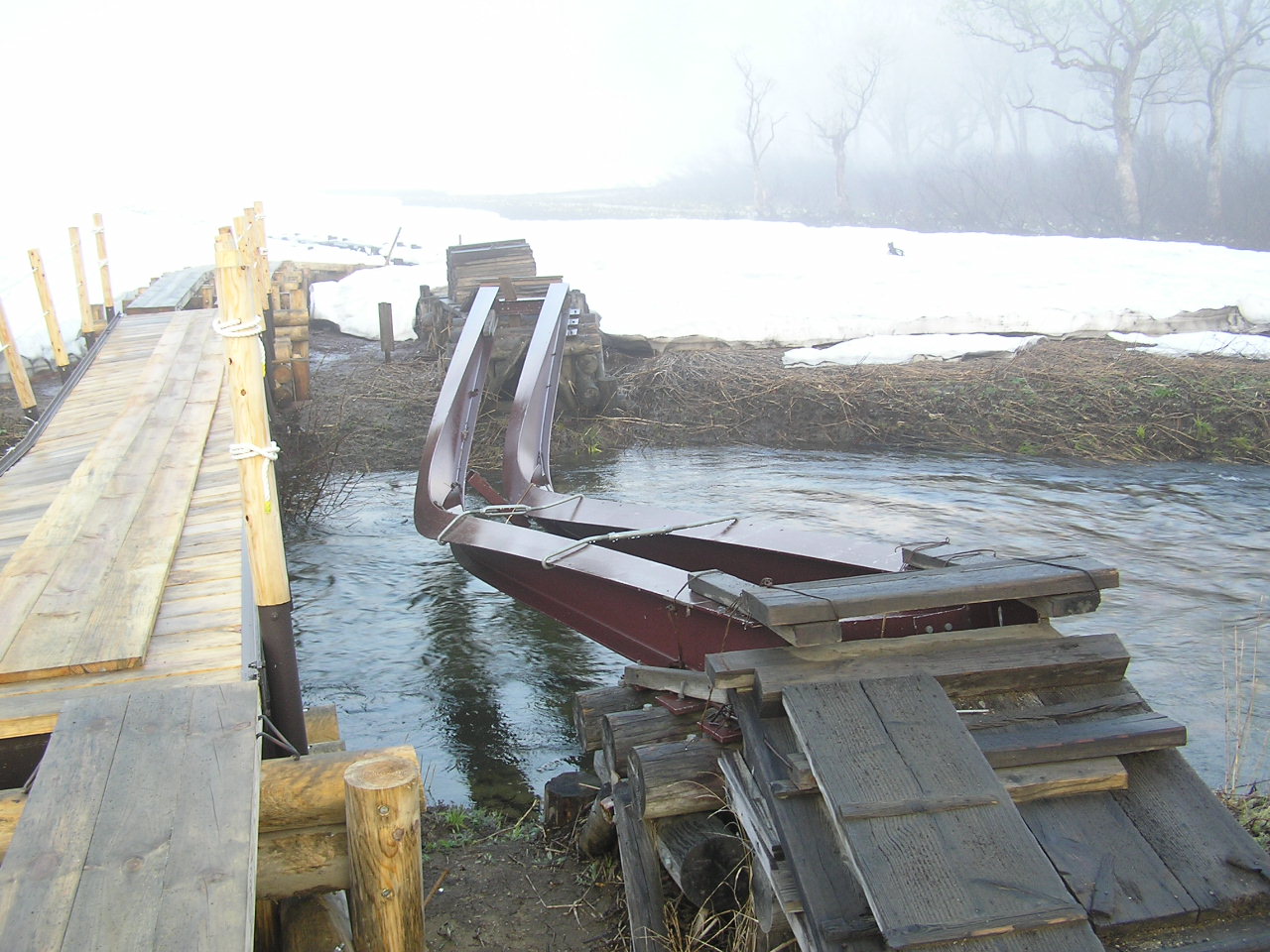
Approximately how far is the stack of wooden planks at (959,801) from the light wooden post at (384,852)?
78 cm

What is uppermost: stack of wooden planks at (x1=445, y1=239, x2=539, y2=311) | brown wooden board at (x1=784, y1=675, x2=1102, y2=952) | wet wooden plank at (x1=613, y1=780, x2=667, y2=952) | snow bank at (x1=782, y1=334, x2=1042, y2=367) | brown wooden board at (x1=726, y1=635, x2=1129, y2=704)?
stack of wooden planks at (x1=445, y1=239, x2=539, y2=311)

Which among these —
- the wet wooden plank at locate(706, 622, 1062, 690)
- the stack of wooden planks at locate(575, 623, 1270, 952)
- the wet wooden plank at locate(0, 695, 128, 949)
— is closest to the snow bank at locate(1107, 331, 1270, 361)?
the wet wooden plank at locate(706, 622, 1062, 690)

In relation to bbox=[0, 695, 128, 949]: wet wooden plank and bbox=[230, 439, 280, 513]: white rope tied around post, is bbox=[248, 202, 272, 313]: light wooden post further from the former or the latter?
bbox=[0, 695, 128, 949]: wet wooden plank

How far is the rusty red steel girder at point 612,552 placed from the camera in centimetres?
349

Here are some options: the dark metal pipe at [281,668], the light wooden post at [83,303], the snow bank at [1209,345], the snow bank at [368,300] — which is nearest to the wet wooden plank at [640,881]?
the dark metal pipe at [281,668]

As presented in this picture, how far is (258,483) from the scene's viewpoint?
2977 millimetres

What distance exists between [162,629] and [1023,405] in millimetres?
8750

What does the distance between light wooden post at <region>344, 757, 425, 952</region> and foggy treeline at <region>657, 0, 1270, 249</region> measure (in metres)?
26.6

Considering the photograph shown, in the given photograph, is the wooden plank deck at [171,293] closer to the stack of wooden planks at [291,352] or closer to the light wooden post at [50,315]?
the light wooden post at [50,315]

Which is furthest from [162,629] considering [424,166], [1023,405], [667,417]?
[424,166]

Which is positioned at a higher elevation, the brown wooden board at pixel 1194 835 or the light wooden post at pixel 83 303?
the light wooden post at pixel 83 303

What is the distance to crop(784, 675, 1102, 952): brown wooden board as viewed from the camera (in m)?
1.99

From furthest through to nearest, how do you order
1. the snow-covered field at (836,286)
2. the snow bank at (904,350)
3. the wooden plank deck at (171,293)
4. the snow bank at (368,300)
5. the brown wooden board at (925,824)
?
the snow bank at (368,300) < the snow-covered field at (836,286) < the snow bank at (904,350) < the wooden plank deck at (171,293) < the brown wooden board at (925,824)

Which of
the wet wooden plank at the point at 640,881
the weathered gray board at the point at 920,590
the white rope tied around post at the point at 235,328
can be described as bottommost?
the wet wooden plank at the point at 640,881
